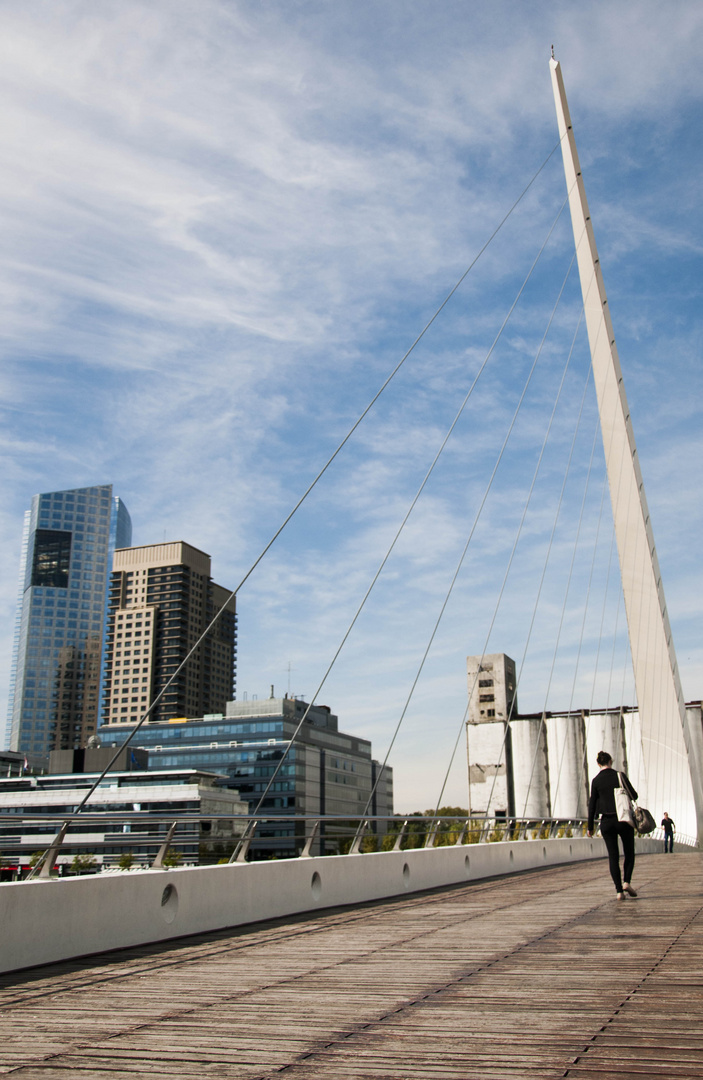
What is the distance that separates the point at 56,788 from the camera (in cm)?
11906

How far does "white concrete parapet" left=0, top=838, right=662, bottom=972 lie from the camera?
689 cm

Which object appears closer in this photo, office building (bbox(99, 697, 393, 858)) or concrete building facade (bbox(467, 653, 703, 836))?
concrete building facade (bbox(467, 653, 703, 836))

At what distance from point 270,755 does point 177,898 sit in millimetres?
125906

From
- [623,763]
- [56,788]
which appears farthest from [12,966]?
[56,788]

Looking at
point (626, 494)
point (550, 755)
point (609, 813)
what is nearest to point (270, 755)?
point (550, 755)

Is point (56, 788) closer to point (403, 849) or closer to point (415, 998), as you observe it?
point (403, 849)

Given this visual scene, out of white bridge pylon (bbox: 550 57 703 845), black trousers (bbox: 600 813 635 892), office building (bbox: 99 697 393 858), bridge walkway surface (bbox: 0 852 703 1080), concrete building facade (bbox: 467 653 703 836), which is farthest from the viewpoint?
office building (bbox: 99 697 393 858)

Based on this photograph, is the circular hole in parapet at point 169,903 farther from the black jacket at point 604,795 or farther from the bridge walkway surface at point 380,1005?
the black jacket at point 604,795

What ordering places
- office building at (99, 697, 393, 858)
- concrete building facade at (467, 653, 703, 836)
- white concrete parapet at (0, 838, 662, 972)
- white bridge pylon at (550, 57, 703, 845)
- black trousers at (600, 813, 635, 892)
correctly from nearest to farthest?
white concrete parapet at (0, 838, 662, 972) < black trousers at (600, 813, 635, 892) < white bridge pylon at (550, 57, 703, 845) < concrete building facade at (467, 653, 703, 836) < office building at (99, 697, 393, 858)

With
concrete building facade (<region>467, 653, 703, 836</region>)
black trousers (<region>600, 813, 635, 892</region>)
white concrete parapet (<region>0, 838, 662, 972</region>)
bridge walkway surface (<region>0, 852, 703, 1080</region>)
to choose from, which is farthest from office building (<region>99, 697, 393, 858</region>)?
bridge walkway surface (<region>0, 852, 703, 1080</region>)

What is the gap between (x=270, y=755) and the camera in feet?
430

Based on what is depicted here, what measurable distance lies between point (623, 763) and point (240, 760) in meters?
74.0

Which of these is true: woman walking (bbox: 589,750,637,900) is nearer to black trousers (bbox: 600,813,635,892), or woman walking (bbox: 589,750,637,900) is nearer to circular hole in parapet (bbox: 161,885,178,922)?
black trousers (bbox: 600,813,635,892)

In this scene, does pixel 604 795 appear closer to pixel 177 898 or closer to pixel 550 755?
pixel 177 898
